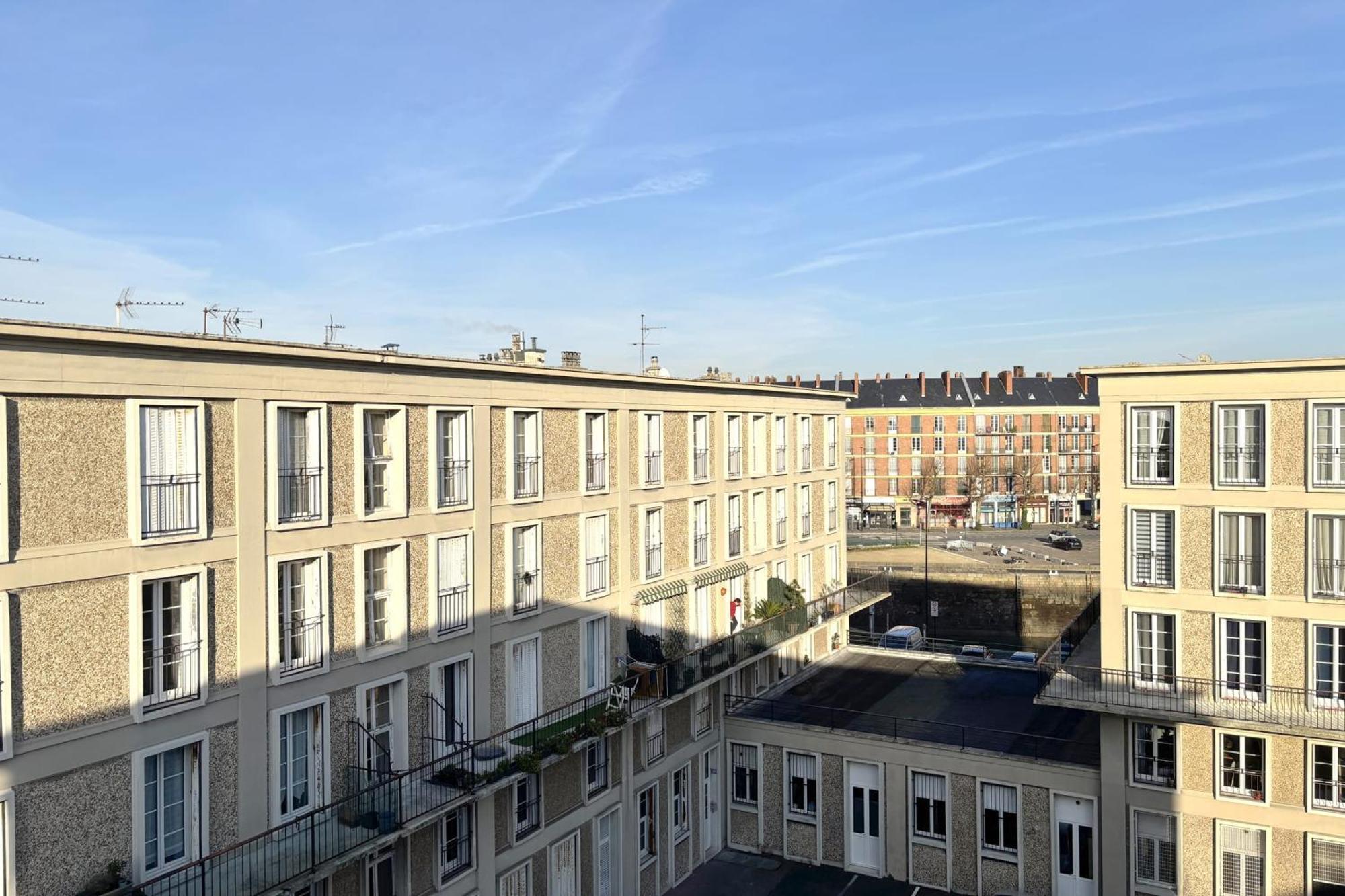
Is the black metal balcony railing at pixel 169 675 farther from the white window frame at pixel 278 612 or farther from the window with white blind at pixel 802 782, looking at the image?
the window with white blind at pixel 802 782

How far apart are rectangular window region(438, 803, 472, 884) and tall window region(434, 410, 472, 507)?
5753 millimetres

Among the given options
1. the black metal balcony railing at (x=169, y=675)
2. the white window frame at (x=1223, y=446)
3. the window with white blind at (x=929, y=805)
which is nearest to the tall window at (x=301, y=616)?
the black metal balcony railing at (x=169, y=675)

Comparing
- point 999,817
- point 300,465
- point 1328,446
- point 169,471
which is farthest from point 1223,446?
point 169,471

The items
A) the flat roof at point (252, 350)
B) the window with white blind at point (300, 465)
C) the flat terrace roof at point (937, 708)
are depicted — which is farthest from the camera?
the flat terrace roof at point (937, 708)

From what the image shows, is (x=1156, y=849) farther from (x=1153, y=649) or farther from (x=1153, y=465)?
(x=1153, y=465)

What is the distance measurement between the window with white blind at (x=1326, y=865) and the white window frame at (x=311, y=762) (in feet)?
66.2

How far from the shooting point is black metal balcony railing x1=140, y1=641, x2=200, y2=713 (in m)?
13.9

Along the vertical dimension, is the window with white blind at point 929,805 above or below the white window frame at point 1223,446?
below

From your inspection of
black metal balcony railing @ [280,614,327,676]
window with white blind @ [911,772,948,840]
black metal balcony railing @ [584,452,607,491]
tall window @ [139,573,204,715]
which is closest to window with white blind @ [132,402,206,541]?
tall window @ [139,573,204,715]

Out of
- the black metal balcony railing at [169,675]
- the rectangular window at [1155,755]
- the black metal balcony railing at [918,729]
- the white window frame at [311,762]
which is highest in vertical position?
the black metal balcony railing at [169,675]

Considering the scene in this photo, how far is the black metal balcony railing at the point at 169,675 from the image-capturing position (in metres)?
13.9

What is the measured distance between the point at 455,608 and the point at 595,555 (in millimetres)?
4949

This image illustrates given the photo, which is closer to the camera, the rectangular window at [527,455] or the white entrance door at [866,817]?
the rectangular window at [527,455]

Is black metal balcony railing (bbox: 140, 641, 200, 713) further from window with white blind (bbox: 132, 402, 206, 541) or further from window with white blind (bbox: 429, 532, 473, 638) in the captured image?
window with white blind (bbox: 429, 532, 473, 638)
